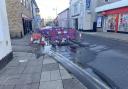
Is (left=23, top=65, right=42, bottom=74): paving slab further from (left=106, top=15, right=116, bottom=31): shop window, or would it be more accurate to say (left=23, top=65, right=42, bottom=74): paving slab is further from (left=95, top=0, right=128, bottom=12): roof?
(left=106, top=15, right=116, bottom=31): shop window

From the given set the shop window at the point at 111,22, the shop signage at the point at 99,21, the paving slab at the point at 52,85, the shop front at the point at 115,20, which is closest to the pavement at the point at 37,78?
the paving slab at the point at 52,85

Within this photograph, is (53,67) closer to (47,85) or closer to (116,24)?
(47,85)

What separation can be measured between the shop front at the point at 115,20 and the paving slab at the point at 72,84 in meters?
20.9

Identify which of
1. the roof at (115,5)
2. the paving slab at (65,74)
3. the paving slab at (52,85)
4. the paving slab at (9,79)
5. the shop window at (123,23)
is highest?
the roof at (115,5)

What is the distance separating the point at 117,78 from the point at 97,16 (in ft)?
101

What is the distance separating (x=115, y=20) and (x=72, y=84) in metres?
24.5

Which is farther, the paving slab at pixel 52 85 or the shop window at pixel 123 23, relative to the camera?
the shop window at pixel 123 23

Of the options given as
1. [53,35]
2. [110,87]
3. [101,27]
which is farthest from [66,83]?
[101,27]

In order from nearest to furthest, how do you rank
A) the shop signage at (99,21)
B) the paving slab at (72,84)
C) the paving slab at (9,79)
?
the paving slab at (72,84), the paving slab at (9,79), the shop signage at (99,21)

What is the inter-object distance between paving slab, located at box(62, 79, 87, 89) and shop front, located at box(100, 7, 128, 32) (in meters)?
20.9

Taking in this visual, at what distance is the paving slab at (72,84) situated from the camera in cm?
530

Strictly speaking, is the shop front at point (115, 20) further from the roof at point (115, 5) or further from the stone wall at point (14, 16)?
the stone wall at point (14, 16)

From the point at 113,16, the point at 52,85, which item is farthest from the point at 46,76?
the point at 113,16

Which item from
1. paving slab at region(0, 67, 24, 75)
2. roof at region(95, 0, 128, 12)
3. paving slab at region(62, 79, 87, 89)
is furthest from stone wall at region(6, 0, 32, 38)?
paving slab at region(62, 79, 87, 89)
